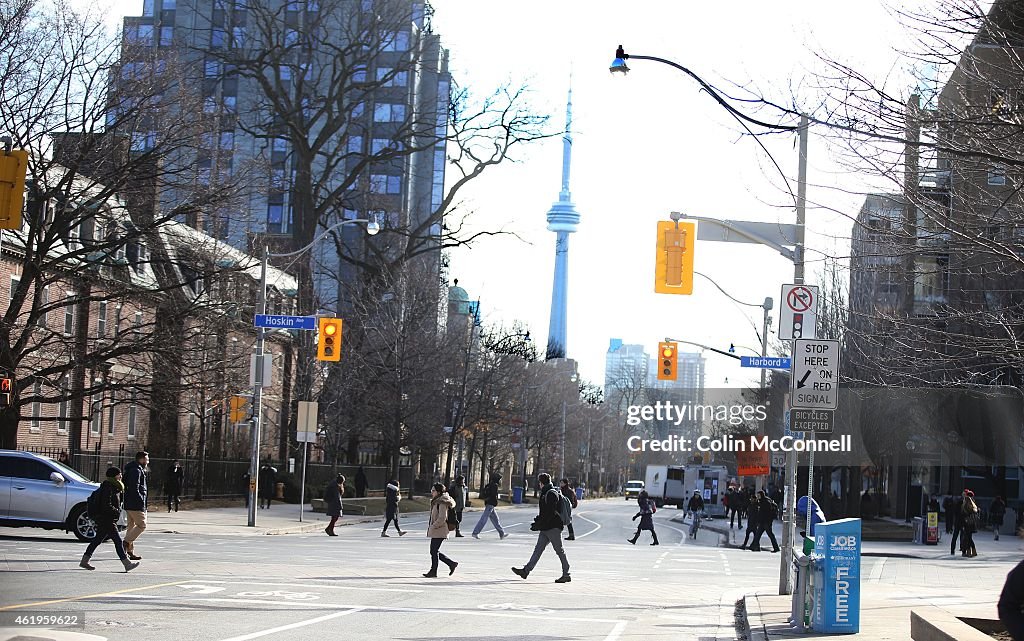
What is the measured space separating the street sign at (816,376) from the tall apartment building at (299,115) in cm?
1890

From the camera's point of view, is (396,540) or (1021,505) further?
(1021,505)

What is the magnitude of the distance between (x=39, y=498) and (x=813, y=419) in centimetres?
1578

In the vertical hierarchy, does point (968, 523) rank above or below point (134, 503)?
below

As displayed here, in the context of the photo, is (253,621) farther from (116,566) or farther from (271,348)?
(271,348)

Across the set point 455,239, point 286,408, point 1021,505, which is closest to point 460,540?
point 455,239

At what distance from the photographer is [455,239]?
52250mm

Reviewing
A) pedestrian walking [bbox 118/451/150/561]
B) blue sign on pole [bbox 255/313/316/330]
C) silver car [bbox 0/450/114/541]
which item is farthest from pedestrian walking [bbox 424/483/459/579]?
blue sign on pole [bbox 255/313/316/330]

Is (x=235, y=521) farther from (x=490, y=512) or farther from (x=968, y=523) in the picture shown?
(x=968, y=523)

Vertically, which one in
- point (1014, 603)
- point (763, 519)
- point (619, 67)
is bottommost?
point (763, 519)

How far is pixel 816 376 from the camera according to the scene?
17781 mm

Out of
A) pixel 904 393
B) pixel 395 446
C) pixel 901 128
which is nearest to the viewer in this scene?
pixel 901 128

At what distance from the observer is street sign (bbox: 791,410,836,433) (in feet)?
58.3

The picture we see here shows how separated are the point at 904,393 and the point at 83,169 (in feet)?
105

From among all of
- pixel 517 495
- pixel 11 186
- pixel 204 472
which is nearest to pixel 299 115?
pixel 204 472
